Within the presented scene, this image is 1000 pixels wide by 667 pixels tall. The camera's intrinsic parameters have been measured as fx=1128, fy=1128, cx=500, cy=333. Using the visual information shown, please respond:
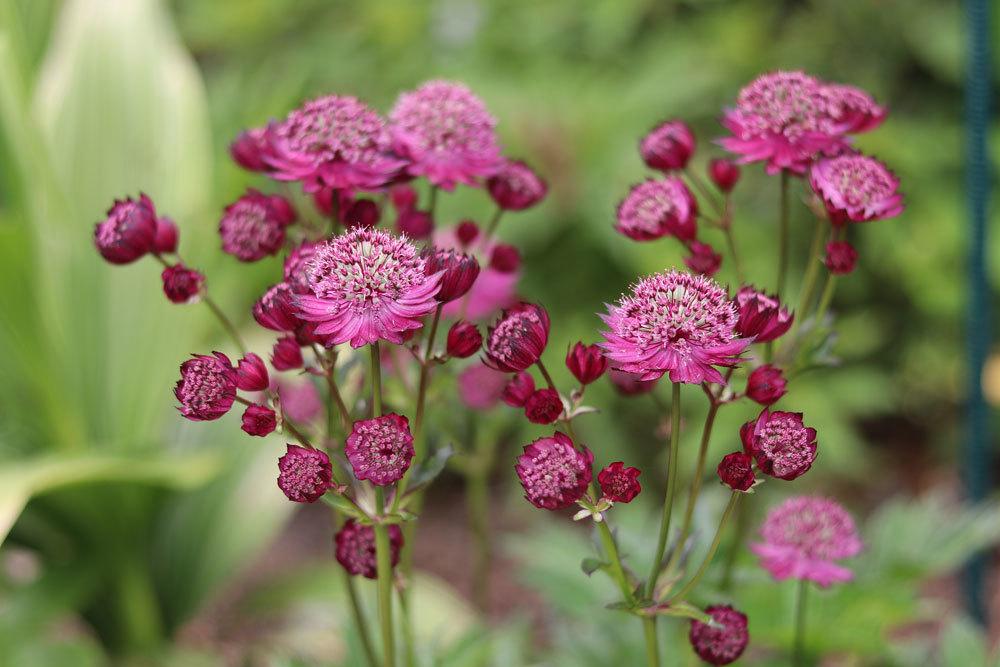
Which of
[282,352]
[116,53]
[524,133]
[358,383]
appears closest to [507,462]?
[524,133]

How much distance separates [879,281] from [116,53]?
1.79 m

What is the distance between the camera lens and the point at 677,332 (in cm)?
66

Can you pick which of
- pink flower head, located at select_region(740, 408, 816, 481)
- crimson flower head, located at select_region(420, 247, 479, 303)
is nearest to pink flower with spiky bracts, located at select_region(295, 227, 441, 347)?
crimson flower head, located at select_region(420, 247, 479, 303)

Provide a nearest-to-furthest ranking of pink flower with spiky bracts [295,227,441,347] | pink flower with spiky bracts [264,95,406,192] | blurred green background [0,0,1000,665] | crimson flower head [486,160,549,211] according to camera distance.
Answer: pink flower with spiky bracts [295,227,441,347]
pink flower with spiky bracts [264,95,406,192]
crimson flower head [486,160,549,211]
blurred green background [0,0,1000,665]

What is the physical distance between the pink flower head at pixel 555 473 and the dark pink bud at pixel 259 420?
16cm

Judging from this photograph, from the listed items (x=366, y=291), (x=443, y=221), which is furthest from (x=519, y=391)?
(x=443, y=221)

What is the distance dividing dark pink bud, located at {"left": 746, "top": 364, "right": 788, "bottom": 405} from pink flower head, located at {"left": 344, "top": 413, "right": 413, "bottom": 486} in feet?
0.75

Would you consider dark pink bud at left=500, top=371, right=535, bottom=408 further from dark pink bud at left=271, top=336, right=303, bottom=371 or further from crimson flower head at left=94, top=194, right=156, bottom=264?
crimson flower head at left=94, top=194, right=156, bottom=264

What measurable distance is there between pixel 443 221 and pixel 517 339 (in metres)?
1.85

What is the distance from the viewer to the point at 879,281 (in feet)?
8.88

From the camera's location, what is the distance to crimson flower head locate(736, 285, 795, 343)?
2.26 ft

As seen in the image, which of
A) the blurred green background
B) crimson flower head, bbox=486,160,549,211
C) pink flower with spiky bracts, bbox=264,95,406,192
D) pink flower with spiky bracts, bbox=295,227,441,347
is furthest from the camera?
the blurred green background

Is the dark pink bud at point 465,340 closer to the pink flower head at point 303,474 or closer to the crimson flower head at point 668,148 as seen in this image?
the pink flower head at point 303,474

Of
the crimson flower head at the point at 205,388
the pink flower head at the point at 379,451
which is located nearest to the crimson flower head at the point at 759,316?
the pink flower head at the point at 379,451
